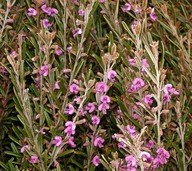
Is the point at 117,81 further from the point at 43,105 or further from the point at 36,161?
the point at 36,161

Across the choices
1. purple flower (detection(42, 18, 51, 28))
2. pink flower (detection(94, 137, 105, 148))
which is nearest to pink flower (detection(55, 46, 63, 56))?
purple flower (detection(42, 18, 51, 28))

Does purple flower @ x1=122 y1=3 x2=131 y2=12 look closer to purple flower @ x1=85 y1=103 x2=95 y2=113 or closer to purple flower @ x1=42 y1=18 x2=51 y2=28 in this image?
purple flower @ x1=42 y1=18 x2=51 y2=28

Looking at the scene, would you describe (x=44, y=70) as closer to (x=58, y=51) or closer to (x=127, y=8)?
(x=58, y=51)

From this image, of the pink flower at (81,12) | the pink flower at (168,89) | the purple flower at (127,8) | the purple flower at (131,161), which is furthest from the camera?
the purple flower at (127,8)

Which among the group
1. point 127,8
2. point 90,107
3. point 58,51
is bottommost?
point 90,107

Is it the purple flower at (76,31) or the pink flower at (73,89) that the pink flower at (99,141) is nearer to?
the pink flower at (73,89)

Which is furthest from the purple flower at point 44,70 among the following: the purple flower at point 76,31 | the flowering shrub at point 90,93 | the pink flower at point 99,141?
the pink flower at point 99,141

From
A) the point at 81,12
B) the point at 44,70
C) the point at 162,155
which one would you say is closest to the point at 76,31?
the point at 81,12

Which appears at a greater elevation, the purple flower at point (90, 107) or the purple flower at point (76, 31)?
the purple flower at point (76, 31)
